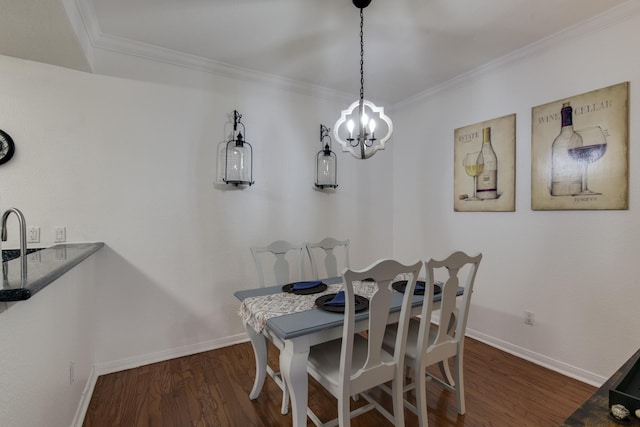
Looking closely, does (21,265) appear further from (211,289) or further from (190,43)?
(190,43)

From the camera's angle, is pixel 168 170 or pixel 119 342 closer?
pixel 119 342

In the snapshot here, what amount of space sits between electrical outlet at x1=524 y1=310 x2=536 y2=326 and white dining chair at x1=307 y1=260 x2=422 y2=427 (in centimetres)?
166

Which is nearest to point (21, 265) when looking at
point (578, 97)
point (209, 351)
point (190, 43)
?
point (209, 351)

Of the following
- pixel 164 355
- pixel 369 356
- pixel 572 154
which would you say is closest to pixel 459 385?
pixel 369 356

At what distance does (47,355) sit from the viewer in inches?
52.1

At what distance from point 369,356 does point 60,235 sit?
7.69 ft

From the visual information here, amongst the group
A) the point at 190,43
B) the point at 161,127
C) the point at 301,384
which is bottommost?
the point at 301,384

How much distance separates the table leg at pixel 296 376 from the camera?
1.44m

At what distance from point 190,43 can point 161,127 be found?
74 cm

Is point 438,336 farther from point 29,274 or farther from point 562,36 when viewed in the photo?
point 562,36

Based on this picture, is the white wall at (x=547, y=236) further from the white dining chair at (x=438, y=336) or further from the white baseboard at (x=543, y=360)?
the white dining chair at (x=438, y=336)

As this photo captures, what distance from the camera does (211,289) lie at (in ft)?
9.06

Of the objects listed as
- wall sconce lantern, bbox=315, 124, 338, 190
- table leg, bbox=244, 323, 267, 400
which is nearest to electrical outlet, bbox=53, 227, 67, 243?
table leg, bbox=244, 323, 267, 400

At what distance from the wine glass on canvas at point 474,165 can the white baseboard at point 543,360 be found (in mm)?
1368
